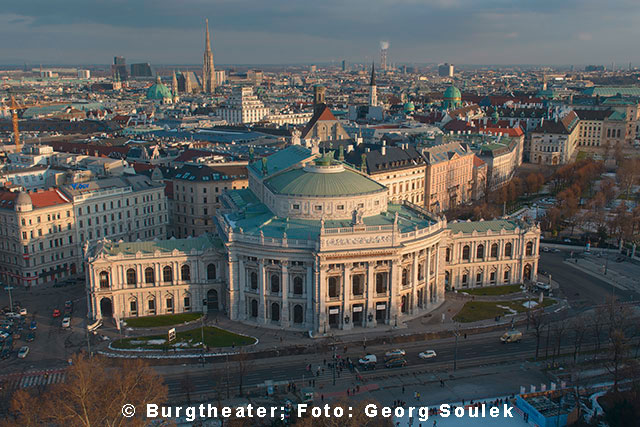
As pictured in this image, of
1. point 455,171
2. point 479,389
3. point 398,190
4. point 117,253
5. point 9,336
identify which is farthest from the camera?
point 455,171

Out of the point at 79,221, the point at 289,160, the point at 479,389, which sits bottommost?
the point at 479,389

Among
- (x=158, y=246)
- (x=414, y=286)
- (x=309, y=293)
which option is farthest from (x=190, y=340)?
(x=414, y=286)

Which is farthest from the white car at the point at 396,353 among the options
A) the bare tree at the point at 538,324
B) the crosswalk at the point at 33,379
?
the crosswalk at the point at 33,379

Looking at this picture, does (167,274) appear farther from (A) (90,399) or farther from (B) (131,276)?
(A) (90,399)

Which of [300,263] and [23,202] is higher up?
[23,202]

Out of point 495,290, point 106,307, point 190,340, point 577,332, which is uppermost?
point 577,332

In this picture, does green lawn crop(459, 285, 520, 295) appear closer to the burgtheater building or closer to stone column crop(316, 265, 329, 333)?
the burgtheater building

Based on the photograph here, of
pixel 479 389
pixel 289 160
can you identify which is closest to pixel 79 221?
pixel 289 160

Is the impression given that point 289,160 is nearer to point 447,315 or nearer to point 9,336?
point 447,315
